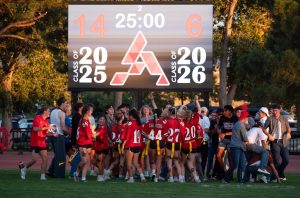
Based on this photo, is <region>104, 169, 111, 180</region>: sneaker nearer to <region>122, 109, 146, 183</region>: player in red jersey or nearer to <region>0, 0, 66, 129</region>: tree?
<region>122, 109, 146, 183</region>: player in red jersey

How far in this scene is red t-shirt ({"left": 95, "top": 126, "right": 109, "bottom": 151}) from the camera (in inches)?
1048

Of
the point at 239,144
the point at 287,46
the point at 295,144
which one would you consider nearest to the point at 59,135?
the point at 239,144

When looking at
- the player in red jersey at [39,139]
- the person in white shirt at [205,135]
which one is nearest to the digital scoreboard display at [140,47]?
the person in white shirt at [205,135]

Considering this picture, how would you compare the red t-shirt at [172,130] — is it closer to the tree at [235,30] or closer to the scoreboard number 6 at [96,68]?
the scoreboard number 6 at [96,68]

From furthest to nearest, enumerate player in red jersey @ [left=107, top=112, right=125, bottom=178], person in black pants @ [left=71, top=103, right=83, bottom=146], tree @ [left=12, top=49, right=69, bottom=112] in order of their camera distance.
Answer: tree @ [left=12, top=49, right=69, bottom=112]
person in black pants @ [left=71, top=103, right=83, bottom=146]
player in red jersey @ [left=107, top=112, right=125, bottom=178]

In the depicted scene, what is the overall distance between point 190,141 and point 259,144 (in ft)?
5.67

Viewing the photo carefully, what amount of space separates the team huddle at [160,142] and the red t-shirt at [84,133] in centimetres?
2

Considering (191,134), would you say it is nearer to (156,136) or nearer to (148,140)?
(156,136)

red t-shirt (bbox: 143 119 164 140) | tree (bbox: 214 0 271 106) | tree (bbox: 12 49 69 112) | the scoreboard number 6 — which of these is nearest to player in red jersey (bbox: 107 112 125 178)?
red t-shirt (bbox: 143 119 164 140)

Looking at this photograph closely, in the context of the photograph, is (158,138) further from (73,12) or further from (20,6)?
(20,6)

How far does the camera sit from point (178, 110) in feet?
86.3

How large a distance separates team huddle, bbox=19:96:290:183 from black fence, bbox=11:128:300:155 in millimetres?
18456

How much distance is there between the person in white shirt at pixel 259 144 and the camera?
25.5 m

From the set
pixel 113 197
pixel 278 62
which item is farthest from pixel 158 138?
pixel 278 62
